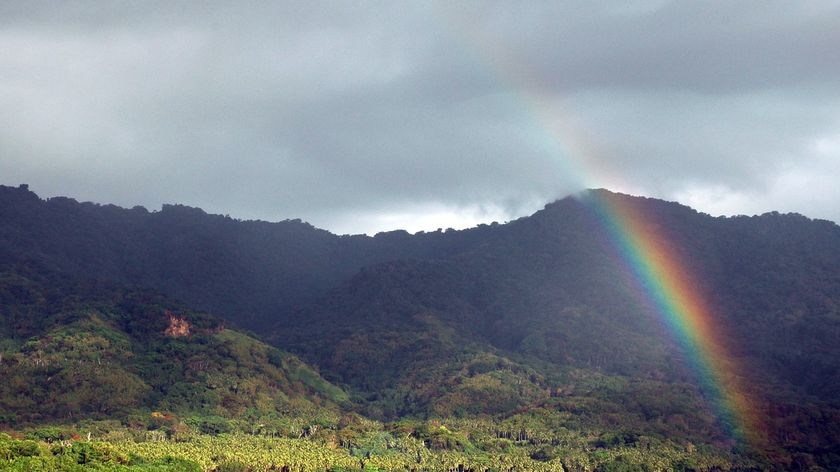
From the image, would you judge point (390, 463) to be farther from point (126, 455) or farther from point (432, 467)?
point (126, 455)

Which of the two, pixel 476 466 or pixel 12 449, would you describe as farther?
pixel 476 466

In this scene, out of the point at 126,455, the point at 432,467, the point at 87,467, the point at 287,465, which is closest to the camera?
the point at 87,467

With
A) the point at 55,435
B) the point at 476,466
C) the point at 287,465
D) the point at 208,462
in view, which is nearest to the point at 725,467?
the point at 476,466

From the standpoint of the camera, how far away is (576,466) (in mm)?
194125

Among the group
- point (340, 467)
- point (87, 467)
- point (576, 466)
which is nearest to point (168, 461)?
point (87, 467)

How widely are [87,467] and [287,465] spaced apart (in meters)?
41.3

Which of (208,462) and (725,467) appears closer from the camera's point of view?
(208,462)

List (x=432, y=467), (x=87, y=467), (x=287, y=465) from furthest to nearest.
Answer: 1. (x=432, y=467)
2. (x=287, y=465)
3. (x=87, y=467)

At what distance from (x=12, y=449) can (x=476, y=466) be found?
86.6 m

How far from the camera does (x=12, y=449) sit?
150625 mm

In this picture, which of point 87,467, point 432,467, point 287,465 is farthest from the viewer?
point 432,467

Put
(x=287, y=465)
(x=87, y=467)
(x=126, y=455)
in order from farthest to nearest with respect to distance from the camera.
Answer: (x=287, y=465), (x=126, y=455), (x=87, y=467)

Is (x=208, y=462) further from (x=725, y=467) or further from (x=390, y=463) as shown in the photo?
(x=725, y=467)

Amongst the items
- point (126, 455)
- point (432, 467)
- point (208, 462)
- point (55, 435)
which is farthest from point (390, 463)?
point (55, 435)
